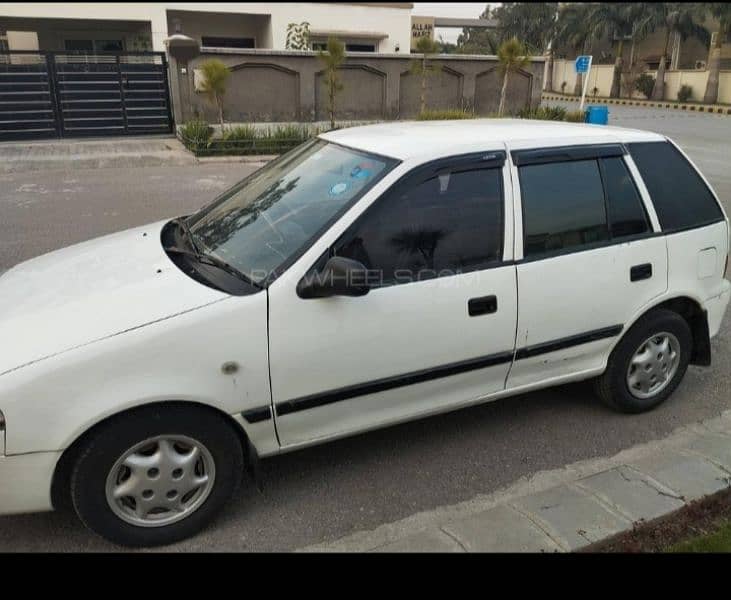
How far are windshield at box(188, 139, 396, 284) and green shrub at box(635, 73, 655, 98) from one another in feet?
143

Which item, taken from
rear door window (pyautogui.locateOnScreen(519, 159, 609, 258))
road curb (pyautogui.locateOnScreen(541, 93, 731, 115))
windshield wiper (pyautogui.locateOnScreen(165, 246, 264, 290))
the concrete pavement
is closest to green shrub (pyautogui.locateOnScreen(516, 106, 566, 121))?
road curb (pyautogui.locateOnScreen(541, 93, 731, 115))

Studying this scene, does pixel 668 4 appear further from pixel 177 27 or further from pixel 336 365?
pixel 336 365

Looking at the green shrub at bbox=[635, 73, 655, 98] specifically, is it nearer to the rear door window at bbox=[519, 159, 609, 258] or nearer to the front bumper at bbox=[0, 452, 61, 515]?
the rear door window at bbox=[519, 159, 609, 258]

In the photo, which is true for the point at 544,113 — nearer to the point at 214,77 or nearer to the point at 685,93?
the point at 214,77

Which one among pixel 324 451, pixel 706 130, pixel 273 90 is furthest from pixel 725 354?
pixel 706 130

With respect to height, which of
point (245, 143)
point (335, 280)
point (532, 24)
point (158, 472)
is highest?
point (532, 24)

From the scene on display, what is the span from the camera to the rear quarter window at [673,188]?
3.57 metres

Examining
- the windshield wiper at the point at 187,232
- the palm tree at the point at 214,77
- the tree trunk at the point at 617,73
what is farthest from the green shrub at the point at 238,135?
the tree trunk at the point at 617,73

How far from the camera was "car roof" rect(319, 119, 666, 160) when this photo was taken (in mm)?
3088

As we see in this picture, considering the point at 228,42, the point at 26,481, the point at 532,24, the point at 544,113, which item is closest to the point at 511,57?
the point at 544,113

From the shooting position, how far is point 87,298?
2680mm

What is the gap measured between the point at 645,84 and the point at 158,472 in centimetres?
4543

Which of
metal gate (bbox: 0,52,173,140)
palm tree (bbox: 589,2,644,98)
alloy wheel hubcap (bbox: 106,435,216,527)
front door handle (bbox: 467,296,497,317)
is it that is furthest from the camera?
palm tree (bbox: 589,2,644,98)

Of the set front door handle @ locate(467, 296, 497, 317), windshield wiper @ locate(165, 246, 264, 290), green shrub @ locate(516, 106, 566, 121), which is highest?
windshield wiper @ locate(165, 246, 264, 290)
